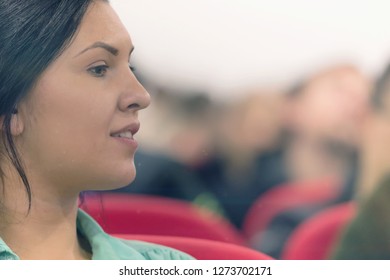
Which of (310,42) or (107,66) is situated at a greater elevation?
(310,42)

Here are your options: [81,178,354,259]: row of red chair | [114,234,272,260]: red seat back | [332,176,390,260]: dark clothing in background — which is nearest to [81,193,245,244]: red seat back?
[81,178,354,259]: row of red chair

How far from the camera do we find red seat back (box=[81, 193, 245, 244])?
1683mm

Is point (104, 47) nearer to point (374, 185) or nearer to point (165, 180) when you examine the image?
point (165, 180)

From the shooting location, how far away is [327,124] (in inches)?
71.0

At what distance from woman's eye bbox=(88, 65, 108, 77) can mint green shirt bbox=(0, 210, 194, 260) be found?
0.84 ft

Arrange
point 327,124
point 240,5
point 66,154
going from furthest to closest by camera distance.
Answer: point 327,124 < point 240,5 < point 66,154

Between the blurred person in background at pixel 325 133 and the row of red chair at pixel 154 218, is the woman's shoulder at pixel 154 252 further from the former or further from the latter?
the blurred person in background at pixel 325 133

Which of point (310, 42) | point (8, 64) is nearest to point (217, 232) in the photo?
point (310, 42)

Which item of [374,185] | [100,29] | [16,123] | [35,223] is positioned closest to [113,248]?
[35,223]

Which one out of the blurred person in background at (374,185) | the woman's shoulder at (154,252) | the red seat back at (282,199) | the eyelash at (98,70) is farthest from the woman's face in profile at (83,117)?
the blurred person in background at (374,185)

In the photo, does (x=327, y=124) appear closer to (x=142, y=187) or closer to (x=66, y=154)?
(x=142, y=187)

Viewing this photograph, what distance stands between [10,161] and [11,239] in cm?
13

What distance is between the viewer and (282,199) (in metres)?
1.84

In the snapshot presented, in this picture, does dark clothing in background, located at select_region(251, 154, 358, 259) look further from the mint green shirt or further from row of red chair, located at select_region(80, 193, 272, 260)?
the mint green shirt
